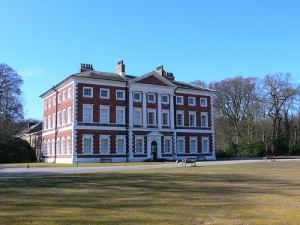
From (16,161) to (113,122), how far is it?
18411 mm

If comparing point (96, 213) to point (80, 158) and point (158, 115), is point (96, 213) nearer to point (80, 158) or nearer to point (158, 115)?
point (80, 158)

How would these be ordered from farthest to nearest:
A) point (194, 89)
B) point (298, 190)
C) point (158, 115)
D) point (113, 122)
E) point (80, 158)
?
1. point (194, 89)
2. point (158, 115)
3. point (113, 122)
4. point (80, 158)
5. point (298, 190)

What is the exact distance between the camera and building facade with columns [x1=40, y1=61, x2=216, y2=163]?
4884 centimetres

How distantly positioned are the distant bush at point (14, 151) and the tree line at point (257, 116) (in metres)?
33.2

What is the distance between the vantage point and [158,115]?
2147 inches

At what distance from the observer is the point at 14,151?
57656 millimetres

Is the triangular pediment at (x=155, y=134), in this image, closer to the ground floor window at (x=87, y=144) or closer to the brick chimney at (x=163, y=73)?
the ground floor window at (x=87, y=144)

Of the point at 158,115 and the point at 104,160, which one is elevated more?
the point at 158,115

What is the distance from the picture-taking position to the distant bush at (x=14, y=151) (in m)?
56.9

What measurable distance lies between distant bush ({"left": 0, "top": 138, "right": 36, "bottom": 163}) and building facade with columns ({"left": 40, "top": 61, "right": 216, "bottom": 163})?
9.92 ft

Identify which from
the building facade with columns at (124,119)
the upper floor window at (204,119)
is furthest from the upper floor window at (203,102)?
the upper floor window at (204,119)

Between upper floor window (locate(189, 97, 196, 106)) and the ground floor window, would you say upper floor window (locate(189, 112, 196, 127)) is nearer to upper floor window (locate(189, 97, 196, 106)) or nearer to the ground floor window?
upper floor window (locate(189, 97, 196, 106))

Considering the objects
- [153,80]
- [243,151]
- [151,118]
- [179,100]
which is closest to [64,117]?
[151,118]

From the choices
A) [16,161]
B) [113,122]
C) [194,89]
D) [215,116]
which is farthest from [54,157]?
[215,116]
